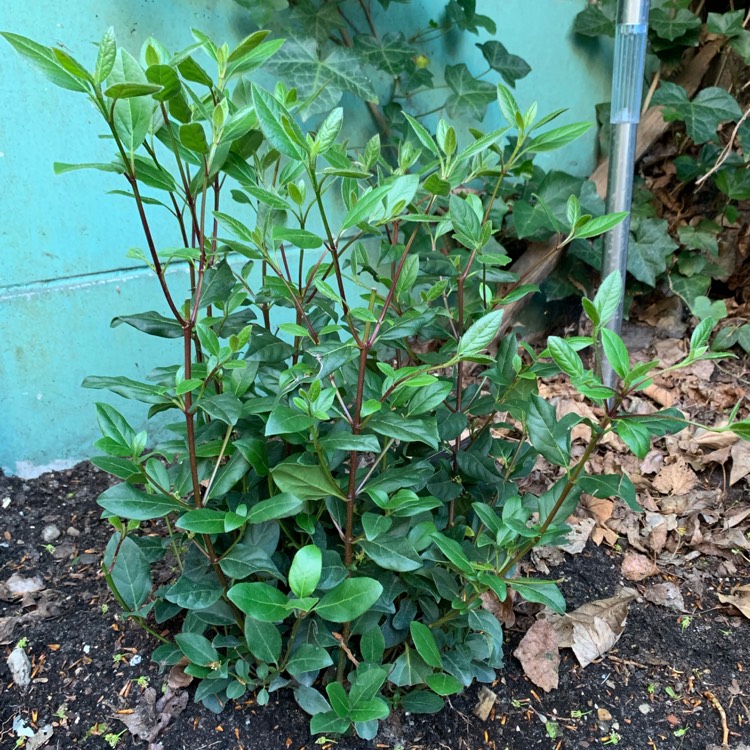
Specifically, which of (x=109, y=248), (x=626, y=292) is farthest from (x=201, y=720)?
(x=626, y=292)

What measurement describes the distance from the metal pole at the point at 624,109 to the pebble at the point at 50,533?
4.90 feet

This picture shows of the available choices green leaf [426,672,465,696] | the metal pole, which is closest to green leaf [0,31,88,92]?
green leaf [426,672,465,696]

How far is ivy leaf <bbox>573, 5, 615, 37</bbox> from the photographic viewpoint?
2369mm

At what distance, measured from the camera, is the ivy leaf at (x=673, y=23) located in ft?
7.76

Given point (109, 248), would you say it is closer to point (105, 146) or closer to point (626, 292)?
point (105, 146)

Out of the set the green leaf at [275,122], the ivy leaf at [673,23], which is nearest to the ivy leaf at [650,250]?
the ivy leaf at [673,23]

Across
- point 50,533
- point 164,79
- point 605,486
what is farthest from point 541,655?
point 164,79

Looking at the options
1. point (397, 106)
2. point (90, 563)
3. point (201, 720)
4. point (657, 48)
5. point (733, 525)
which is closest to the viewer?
point (201, 720)

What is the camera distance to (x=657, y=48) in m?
2.46

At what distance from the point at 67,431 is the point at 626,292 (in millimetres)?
1913

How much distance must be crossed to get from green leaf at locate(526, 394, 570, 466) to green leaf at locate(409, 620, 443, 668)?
0.34 meters

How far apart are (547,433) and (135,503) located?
625 millimetres

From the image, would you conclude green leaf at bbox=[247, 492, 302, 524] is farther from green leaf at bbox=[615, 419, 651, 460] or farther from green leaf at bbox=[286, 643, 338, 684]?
green leaf at bbox=[615, 419, 651, 460]

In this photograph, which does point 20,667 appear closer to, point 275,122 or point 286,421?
point 286,421
